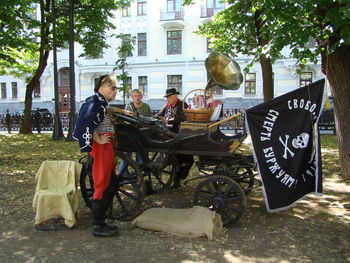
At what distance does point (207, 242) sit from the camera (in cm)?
402

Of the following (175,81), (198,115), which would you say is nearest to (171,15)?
(175,81)

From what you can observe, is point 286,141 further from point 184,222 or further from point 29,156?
point 29,156

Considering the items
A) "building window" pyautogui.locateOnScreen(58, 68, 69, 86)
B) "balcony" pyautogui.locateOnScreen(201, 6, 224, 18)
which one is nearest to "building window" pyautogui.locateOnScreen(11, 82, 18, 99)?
"building window" pyautogui.locateOnScreen(58, 68, 69, 86)

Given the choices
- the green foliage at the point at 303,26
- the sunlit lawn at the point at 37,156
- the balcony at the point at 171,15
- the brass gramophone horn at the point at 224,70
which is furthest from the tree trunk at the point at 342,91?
the balcony at the point at 171,15

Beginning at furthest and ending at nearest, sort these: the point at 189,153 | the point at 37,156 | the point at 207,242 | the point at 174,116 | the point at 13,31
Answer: the point at 13,31 → the point at 37,156 → the point at 174,116 → the point at 189,153 → the point at 207,242

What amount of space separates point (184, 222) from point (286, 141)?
168cm

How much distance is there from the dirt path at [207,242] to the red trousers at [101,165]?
2.03 ft

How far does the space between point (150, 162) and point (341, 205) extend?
302 centimetres

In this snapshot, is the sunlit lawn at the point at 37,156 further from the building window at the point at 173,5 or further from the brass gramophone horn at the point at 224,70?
the building window at the point at 173,5

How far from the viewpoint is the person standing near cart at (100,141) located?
13.0ft

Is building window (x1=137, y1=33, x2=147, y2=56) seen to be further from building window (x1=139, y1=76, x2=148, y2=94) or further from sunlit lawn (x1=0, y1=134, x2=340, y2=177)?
sunlit lawn (x1=0, y1=134, x2=340, y2=177)

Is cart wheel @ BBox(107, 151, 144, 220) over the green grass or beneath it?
over

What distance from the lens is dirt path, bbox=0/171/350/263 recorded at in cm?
367

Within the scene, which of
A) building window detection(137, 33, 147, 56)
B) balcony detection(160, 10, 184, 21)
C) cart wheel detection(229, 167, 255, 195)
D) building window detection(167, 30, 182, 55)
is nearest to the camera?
cart wheel detection(229, 167, 255, 195)
